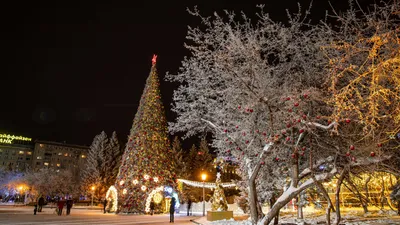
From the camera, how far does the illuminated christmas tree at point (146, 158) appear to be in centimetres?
2281

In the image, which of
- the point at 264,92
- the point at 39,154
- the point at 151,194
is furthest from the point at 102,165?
the point at 39,154

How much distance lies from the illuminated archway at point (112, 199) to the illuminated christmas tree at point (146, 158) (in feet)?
1.76

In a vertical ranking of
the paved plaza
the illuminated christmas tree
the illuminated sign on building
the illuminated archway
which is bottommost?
the paved plaza

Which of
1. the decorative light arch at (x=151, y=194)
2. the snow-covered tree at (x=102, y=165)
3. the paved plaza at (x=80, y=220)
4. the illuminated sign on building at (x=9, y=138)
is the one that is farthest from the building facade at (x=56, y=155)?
the paved plaza at (x=80, y=220)

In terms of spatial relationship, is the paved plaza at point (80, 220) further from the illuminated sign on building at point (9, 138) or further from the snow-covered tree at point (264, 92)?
the illuminated sign on building at point (9, 138)

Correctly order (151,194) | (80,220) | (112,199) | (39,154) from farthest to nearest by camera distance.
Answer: (39,154) < (112,199) < (151,194) < (80,220)

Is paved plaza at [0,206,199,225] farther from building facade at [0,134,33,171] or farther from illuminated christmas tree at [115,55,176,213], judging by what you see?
building facade at [0,134,33,171]

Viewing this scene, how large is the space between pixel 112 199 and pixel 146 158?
533 centimetres

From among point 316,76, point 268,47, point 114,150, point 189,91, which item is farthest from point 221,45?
point 114,150

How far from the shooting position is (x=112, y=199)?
25.2m

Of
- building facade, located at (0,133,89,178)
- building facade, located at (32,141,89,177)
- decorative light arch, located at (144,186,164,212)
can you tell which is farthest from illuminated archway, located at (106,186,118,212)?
building facade, located at (32,141,89,177)

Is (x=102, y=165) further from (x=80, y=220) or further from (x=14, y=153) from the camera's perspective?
(x=14, y=153)

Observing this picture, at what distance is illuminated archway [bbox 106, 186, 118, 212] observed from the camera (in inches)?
926

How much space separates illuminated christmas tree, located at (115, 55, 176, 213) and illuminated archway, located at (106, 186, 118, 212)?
536 millimetres
